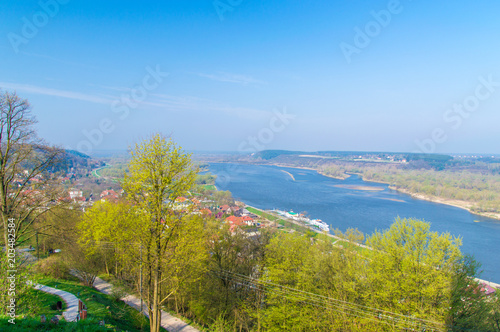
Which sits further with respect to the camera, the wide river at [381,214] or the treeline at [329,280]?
the wide river at [381,214]

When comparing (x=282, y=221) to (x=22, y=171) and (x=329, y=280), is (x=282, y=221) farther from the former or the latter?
(x=22, y=171)

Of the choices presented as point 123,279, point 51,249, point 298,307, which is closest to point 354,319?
point 298,307

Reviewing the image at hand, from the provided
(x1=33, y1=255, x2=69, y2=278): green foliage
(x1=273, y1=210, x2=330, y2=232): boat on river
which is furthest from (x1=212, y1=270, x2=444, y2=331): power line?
(x1=273, y1=210, x2=330, y2=232): boat on river

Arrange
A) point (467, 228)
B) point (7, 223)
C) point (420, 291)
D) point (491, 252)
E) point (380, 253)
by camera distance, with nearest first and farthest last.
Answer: point (7, 223), point (420, 291), point (380, 253), point (491, 252), point (467, 228)

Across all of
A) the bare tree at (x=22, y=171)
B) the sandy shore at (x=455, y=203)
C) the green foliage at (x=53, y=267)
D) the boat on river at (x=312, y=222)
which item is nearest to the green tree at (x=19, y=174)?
the bare tree at (x=22, y=171)

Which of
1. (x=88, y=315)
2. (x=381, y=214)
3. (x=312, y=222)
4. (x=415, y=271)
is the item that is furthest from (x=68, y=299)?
(x=381, y=214)

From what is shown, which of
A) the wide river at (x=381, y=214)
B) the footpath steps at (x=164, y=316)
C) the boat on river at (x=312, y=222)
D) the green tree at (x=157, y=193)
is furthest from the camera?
the boat on river at (x=312, y=222)

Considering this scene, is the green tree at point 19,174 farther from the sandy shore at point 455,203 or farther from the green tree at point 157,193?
the sandy shore at point 455,203

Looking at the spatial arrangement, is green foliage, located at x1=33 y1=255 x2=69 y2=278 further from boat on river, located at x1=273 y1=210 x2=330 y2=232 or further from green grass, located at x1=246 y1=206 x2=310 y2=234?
boat on river, located at x1=273 y1=210 x2=330 y2=232

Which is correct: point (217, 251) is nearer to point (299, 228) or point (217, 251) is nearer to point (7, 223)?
point (7, 223)
